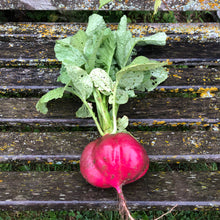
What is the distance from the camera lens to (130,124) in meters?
1.33

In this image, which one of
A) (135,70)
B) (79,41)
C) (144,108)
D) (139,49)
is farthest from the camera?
(139,49)

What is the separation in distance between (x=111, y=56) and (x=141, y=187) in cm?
58

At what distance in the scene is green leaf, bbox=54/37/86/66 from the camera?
4.07 feet

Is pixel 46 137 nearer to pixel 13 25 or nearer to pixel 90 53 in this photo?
pixel 90 53

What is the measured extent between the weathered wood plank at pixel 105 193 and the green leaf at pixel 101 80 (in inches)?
15.3

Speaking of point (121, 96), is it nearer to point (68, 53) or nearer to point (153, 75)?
point (153, 75)

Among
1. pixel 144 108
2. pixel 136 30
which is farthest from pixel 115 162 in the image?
pixel 136 30

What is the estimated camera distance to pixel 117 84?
115cm

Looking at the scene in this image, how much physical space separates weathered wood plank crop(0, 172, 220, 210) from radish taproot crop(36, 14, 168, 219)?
89 mm

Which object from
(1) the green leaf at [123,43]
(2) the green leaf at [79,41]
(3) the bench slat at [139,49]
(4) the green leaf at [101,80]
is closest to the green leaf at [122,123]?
(4) the green leaf at [101,80]

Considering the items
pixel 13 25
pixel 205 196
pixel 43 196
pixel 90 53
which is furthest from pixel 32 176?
pixel 13 25

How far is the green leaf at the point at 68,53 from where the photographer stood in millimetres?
1239

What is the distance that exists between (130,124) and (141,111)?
3.3 inches

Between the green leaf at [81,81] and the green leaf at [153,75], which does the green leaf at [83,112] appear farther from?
the green leaf at [153,75]
